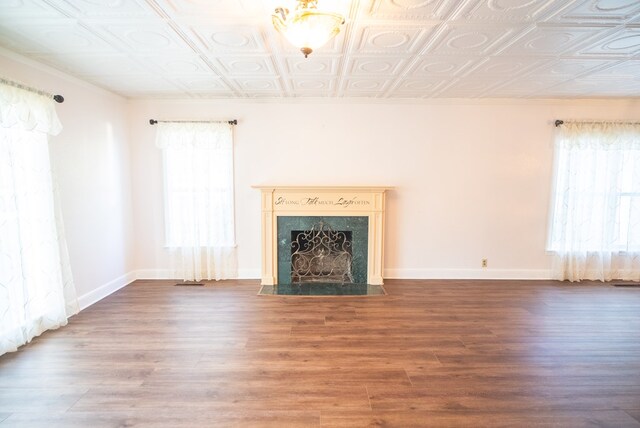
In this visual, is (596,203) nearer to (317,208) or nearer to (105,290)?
(317,208)

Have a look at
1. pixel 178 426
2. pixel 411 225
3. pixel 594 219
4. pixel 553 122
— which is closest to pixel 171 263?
pixel 178 426

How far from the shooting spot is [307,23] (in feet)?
5.24

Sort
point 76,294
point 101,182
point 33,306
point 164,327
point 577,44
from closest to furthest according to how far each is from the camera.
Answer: point 577,44 < point 33,306 < point 164,327 < point 76,294 < point 101,182

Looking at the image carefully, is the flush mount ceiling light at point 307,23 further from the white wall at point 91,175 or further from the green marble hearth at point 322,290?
the green marble hearth at point 322,290

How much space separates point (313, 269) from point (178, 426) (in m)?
2.61

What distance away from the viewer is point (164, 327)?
2781 mm

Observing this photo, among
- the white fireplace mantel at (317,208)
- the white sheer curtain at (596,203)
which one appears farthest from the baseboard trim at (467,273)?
the white fireplace mantel at (317,208)

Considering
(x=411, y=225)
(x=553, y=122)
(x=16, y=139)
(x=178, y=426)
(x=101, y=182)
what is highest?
(x=553, y=122)

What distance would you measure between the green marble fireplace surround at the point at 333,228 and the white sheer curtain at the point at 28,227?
2.25 m

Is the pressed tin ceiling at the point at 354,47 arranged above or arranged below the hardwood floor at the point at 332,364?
above

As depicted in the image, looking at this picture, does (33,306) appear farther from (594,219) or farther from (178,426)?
(594,219)

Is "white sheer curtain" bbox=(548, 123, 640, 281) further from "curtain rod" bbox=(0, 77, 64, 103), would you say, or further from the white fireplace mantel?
"curtain rod" bbox=(0, 77, 64, 103)

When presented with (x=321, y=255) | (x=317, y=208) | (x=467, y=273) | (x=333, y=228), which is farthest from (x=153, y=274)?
(x=467, y=273)

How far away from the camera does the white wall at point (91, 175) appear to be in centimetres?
290
